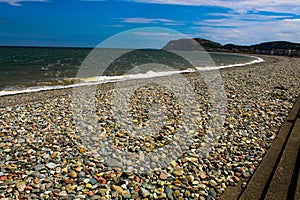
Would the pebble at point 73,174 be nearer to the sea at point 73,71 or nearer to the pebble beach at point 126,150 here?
the pebble beach at point 126,150

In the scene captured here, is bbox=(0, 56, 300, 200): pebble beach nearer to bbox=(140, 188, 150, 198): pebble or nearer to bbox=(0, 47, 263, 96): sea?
bbox=(140, 188, 150, 198): pebble

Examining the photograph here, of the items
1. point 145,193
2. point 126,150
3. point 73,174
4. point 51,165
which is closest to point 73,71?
point 126,150

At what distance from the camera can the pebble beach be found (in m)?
3.80

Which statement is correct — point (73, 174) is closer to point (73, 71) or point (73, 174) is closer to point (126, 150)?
point (126, 150)

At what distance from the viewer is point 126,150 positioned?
505 centimetres

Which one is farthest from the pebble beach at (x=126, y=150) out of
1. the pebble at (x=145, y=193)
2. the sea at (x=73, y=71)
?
the sea at (x=73, y=71)

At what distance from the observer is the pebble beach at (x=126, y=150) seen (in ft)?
12.5

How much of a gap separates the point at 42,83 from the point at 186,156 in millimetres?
15243

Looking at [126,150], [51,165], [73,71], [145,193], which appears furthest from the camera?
[73,71]

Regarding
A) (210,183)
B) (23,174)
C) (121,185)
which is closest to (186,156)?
(210,183)

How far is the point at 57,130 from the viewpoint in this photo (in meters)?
6.16

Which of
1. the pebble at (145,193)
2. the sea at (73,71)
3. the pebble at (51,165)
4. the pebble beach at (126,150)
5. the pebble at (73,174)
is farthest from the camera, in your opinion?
the sea at (73,71)

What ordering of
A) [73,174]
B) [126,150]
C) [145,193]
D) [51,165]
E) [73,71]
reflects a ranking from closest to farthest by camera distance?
[145,193] < [73,174] < [51,165] < [126,150] < [73,71]

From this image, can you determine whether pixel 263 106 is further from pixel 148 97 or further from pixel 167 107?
pixel 148 97
